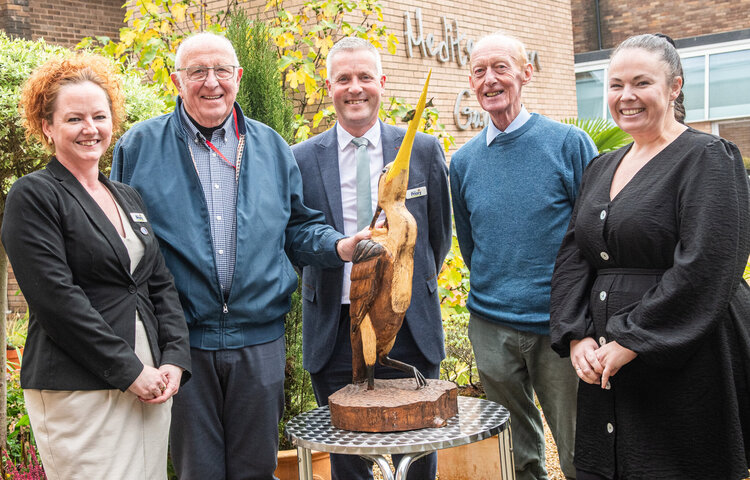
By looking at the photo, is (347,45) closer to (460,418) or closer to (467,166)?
(467,166)

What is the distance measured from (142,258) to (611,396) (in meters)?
1.66

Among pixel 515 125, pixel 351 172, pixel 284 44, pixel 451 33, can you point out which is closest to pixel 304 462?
pixel 351 172

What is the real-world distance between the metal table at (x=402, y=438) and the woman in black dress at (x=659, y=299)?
31cm

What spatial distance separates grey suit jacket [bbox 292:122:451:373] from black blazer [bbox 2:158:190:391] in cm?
80

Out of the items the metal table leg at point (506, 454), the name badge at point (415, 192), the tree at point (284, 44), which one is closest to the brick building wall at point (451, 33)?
the tree at point (284, 44)

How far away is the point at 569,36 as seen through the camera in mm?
11602

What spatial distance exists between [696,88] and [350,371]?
16.2 m

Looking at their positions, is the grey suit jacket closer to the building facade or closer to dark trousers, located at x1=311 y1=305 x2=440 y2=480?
dark trousers, located at x1=311 y1=305 x2=440 y2=480

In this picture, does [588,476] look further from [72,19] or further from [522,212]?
[72,19]

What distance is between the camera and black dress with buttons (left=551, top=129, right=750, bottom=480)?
227 centimetres

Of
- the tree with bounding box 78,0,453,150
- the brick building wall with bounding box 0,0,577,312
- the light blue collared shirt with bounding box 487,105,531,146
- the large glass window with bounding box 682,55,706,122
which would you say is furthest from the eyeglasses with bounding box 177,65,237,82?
the large glass window with bounding box 682,55,706,122

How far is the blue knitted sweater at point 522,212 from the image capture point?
10.5 ft

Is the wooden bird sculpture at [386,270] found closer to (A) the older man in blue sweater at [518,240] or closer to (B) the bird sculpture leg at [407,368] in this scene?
(B) the bird sculpture leg at [407,368]

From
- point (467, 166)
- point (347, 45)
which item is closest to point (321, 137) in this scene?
point (347, 45)
